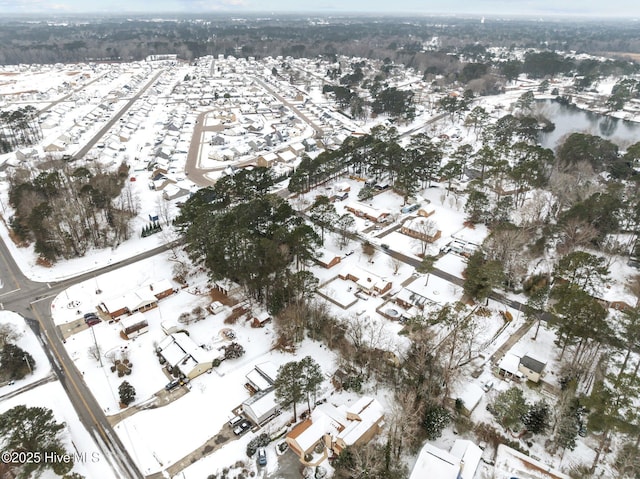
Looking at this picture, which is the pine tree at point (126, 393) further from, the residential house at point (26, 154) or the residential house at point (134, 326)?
the residential house at point (26, 154)

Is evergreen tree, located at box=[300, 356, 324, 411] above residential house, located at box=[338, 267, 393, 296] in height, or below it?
above

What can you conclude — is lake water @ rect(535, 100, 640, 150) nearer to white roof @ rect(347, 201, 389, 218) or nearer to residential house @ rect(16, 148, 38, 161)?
white roof @ rect(347, 201, 389, 218)

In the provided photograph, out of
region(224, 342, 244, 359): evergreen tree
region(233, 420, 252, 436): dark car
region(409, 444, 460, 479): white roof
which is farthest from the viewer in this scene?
region(224, 342, 244, 359): evergreen tree

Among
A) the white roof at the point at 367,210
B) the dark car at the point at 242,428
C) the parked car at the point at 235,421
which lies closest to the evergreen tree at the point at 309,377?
the dark car at the point at 242,428

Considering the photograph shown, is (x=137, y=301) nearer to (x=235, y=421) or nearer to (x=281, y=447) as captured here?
(x=235, y=421)

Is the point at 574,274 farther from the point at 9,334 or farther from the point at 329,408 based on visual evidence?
the point at 9,334

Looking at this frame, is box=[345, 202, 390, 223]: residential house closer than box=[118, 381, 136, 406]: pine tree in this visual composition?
No

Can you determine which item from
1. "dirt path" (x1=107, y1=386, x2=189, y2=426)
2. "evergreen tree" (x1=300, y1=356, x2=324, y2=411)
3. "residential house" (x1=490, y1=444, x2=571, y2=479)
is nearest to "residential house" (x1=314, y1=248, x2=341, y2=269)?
"evergreen tree" (x1=300, y1=356, x2=324, y2=411)
